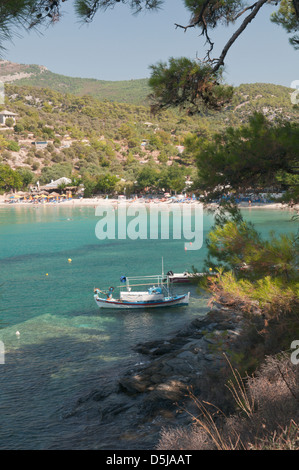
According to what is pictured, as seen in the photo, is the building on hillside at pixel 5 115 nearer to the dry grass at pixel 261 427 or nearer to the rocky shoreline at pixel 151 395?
the rocky shoreline at pixel 151 395

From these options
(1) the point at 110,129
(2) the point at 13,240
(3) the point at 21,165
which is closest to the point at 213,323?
(2) the point at 13,240

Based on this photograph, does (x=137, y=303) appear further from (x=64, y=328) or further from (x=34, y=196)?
Answer: (x=34, y=196)

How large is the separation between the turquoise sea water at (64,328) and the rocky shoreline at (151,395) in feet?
1.06

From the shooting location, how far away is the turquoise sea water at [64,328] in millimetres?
10656

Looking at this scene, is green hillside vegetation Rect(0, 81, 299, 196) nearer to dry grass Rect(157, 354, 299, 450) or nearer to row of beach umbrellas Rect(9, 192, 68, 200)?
→ row of beach umbrellas Rect(9, 192, 68, 200)

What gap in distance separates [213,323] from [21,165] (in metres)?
93.7

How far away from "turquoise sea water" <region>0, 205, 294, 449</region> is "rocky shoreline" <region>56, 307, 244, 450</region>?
32cm

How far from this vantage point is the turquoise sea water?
1066 cm

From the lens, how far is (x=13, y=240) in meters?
45.2

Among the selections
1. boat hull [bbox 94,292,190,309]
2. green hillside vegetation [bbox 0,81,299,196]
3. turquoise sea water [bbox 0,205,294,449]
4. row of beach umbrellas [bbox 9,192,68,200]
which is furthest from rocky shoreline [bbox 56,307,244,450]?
row of beach umbrellas [bbox 9,192,68,200]

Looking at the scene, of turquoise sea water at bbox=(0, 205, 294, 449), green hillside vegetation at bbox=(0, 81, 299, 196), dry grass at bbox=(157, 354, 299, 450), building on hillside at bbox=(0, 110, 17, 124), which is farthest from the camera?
building on hillside at bbox=(0, 110, 17, 124)

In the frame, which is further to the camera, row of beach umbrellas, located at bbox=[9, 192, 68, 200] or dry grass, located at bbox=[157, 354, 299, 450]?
row of beach umbrellas, located at bbox=[9, 192, 68, 200]

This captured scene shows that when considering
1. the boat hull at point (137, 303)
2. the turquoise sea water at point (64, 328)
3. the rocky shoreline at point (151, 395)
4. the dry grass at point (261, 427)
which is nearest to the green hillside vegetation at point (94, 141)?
the turquoise sea water at point (64, 328)
